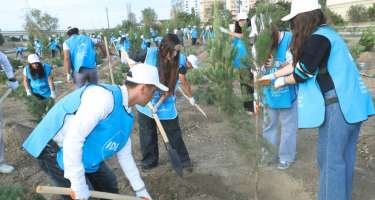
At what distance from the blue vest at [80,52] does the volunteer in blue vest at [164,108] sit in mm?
2225

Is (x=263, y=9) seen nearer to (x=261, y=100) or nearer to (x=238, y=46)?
(x=238, y=46)

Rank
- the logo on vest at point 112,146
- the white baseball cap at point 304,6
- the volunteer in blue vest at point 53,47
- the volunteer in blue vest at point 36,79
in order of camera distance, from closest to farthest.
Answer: the logo on vest at point 112,146 < the white baseball cap at point 304,6 < the volunteer in blue vest at point 36,79 < the volunteer in blue vest at point 53,47

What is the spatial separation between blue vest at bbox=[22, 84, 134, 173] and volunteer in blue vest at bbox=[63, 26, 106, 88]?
12.0 feet

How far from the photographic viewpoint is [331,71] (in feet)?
7.84

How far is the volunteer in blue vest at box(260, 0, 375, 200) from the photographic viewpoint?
2361mm

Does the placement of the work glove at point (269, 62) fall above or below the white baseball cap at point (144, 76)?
below

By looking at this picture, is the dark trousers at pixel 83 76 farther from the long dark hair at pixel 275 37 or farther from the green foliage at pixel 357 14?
the green foliage at pixel 357 14

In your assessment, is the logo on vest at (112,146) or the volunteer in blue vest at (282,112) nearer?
the logo on vest at (112,146)

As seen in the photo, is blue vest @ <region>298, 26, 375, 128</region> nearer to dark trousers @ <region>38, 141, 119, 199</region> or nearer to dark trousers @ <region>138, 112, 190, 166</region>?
dark trousers @ <region>38, 141, 119, 199</region>

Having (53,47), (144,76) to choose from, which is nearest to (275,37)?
(144,76)

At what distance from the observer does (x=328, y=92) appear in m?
2.46

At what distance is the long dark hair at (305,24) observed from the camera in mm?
2428

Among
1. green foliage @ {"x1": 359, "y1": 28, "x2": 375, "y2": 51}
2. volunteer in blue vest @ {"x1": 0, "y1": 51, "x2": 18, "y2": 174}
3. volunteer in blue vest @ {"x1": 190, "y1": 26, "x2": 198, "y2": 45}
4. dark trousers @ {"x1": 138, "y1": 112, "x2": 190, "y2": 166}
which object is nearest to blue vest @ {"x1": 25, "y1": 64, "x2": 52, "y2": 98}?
volunteer in blue vest @ {"x1": 0, "y1": 51, "x2": 18, "y2": 174}

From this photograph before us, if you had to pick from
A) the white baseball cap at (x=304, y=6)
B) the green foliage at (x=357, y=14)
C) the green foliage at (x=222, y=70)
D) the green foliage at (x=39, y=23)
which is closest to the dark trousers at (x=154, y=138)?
the green foliage at (x=222, y=70)
